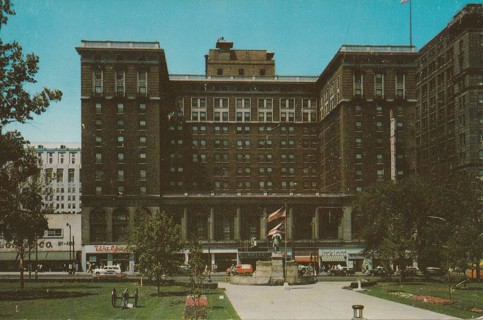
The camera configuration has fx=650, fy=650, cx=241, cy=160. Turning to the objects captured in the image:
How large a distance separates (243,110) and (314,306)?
99982 millimetres

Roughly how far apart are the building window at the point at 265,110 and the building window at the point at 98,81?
35602mm

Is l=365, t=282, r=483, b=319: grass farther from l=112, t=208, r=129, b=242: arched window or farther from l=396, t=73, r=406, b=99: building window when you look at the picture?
l=396, t=73, r=406, b=99: building window

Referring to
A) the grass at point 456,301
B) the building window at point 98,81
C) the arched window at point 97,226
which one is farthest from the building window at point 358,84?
the grass at point 456,301

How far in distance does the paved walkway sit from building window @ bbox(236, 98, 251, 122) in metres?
85.9

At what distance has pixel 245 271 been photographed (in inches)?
3787

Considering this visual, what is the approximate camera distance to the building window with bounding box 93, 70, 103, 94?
400 feet

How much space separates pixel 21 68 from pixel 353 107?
9298 cm

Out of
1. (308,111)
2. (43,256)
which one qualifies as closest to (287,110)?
(308,111)

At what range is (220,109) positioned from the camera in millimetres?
140375

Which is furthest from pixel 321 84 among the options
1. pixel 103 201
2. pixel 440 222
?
pixel 440 222

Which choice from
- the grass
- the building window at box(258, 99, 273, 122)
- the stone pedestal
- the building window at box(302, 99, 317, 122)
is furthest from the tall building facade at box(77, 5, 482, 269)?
the grass

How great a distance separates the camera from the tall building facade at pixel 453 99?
120 metres

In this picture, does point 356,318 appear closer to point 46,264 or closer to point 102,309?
point 102,309

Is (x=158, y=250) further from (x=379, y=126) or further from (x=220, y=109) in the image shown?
(x=220, y=109)
